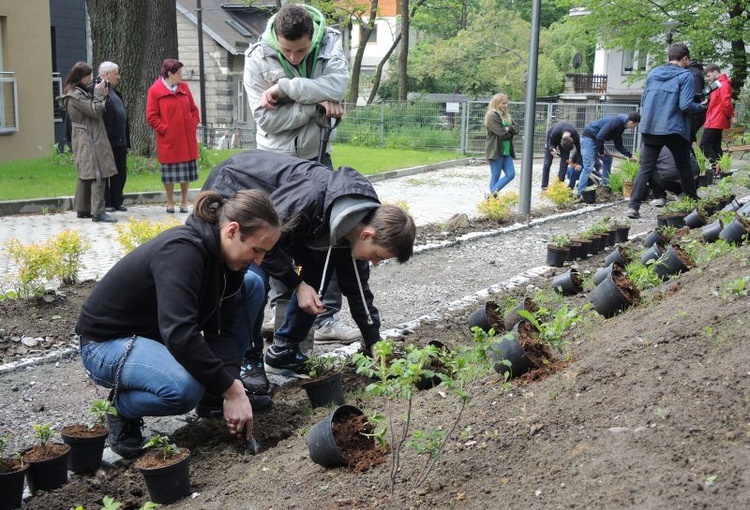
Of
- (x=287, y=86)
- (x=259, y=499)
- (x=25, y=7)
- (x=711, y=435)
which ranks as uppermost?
(x=25, y=7)

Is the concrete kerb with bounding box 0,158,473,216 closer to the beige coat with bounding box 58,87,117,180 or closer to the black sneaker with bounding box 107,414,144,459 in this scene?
the beige coat with bounding box 58,87,117,180

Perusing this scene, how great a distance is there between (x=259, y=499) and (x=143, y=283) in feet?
3.59

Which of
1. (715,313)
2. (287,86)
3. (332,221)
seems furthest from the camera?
(287,86)

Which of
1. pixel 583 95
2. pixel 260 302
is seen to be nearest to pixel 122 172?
pixel 260 302

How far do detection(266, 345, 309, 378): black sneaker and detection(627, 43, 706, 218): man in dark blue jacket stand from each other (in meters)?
7.01

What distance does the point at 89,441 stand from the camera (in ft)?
12.3

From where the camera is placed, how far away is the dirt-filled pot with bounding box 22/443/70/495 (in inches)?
140

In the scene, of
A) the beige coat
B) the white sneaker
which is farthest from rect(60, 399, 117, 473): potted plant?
the beige coat

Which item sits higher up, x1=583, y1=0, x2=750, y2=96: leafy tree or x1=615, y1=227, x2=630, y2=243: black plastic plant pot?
x1=583, y1=0, x2=750, y2=96: leafy tree

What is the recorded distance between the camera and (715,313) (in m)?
3.88

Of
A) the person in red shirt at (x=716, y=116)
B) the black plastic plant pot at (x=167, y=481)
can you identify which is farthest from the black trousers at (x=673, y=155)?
the black plastic plant pot at (x=167, y=481)

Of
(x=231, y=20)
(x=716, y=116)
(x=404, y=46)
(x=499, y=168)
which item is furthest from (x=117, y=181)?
(x=231, y=20)

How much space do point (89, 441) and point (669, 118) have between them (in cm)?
875

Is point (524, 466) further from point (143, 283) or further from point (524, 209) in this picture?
point (524, 209)
